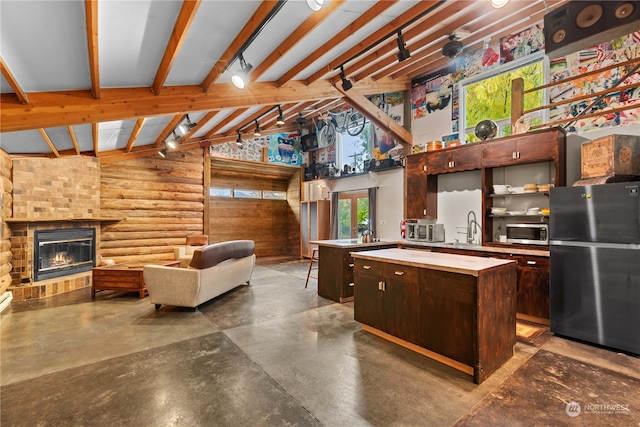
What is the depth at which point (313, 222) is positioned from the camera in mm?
9141

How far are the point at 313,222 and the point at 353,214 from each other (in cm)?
143

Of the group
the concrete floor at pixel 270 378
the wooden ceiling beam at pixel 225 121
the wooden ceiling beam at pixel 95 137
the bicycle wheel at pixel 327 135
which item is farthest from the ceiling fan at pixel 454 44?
the wooden ceiling beam at pixel 95 137

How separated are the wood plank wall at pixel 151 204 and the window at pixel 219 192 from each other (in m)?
0.85

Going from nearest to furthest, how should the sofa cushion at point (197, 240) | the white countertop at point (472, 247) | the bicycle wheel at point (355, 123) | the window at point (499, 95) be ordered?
the white countertop at point (472, 247) < the window at point (499, 95) < the sofa cushion at point (197, 240) < the bicycle wheel at point (355, 123)

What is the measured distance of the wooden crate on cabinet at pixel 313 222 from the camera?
888 centimetres

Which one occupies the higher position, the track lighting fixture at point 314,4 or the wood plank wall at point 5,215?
the track lighting fixture at point 314,4

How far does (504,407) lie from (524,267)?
2.32 metres

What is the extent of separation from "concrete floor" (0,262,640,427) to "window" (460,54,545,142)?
141 inches

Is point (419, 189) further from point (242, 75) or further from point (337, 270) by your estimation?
point (242, 75)

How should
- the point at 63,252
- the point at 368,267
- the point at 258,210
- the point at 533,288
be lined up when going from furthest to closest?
the point at 258,210
the point at 63,252
the point at 533,288
the point at 368,267

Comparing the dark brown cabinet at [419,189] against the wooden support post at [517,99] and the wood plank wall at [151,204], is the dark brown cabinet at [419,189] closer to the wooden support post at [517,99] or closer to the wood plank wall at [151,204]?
the wooden support post at [517,99]

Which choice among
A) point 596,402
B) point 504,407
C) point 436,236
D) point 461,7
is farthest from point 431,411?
point 461,7

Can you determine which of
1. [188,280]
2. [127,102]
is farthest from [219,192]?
[127,102]

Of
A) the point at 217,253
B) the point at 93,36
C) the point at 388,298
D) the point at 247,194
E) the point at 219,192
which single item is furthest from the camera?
the point at 247,194
